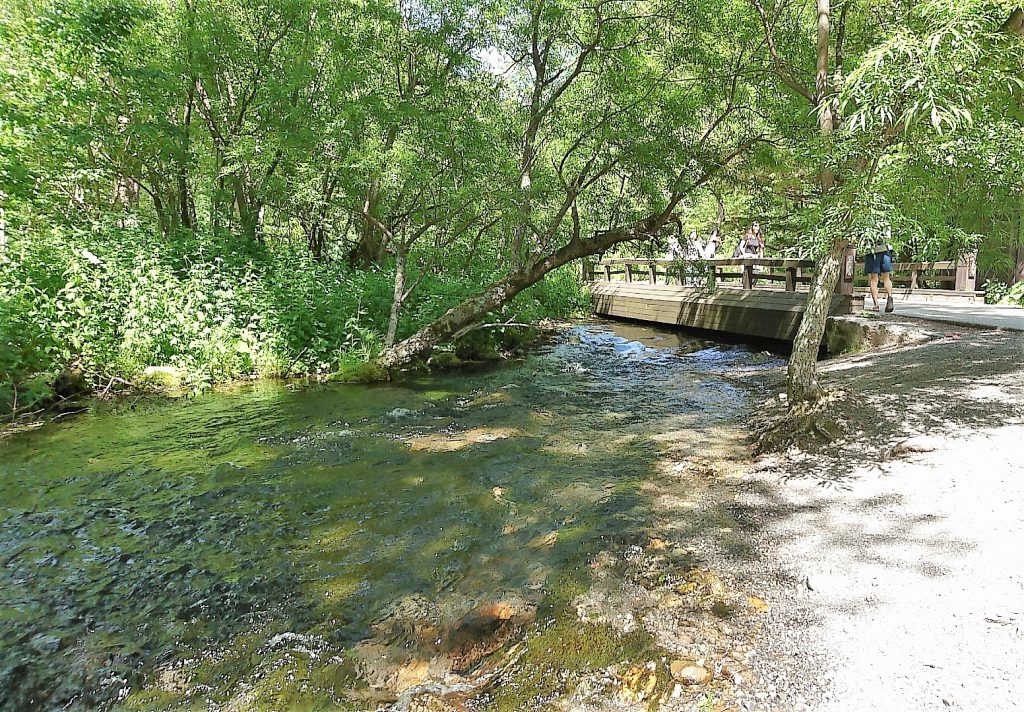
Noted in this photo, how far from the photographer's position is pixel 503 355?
1306 centimetres

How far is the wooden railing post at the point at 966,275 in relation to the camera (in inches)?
601

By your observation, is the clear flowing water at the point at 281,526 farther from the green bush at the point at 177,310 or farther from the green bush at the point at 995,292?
the green bush at the point at 995,292

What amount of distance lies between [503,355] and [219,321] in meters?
5.56

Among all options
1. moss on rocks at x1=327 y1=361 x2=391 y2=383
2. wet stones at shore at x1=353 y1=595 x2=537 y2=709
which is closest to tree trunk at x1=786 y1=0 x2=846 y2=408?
wet stones at shore at x1=353 y1=595 x2=537 y2=709

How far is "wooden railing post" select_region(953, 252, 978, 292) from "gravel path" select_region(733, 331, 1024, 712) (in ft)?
37.1

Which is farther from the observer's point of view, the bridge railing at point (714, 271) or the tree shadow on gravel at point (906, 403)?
the bridge railing at point (714, 271)

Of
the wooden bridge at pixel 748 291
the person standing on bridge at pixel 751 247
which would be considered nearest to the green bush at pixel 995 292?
the wooden bridge at pixel 748 291

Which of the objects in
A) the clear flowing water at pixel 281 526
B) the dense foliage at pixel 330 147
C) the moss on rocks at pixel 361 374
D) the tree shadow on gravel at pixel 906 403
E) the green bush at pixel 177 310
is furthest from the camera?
the moss on rocks at pixel 361 374

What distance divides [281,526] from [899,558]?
431cm

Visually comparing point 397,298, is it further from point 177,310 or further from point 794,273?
point 794,273

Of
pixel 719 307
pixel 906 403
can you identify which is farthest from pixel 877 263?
pixel 906 403

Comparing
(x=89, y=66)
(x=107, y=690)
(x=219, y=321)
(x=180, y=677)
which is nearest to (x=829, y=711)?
(x=180, y=677)

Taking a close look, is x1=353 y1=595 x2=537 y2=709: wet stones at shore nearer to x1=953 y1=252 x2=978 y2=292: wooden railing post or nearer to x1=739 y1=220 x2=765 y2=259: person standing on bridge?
x1=953 y1=252 x2=978 y2=292: wooden railing post

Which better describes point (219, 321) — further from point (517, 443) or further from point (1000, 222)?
point (1000, 222)
